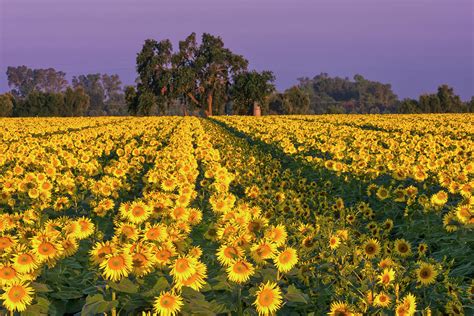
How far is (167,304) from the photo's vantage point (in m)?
3.13

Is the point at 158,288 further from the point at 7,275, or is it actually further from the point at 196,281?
the point at 7,275

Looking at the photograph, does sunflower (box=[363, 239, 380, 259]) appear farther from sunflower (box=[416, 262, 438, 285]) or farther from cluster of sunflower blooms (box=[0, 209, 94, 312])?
cluster of sunflower blooms (box=[0, 209, 94, 312])

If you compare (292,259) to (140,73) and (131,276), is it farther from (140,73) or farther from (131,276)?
(140,73)

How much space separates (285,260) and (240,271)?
0.46m

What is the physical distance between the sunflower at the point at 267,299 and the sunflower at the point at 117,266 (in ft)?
2.72

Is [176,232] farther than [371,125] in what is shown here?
No

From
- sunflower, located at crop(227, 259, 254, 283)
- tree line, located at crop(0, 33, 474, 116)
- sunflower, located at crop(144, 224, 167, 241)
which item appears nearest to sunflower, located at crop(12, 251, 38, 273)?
sunflower, located at crop(144, 224, 167, 241)

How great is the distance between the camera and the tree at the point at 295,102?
9105cm

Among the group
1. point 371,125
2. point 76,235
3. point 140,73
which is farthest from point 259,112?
point 76,235

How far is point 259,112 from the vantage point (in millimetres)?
75562

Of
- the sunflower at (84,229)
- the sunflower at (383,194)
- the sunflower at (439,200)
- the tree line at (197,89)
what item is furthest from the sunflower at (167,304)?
the tree line at (197,89)

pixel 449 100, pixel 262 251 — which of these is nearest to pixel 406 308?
pixel 262 251

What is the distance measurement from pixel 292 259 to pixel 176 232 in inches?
35.1

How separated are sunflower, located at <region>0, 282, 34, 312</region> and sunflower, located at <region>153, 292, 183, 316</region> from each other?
85 centimetres
